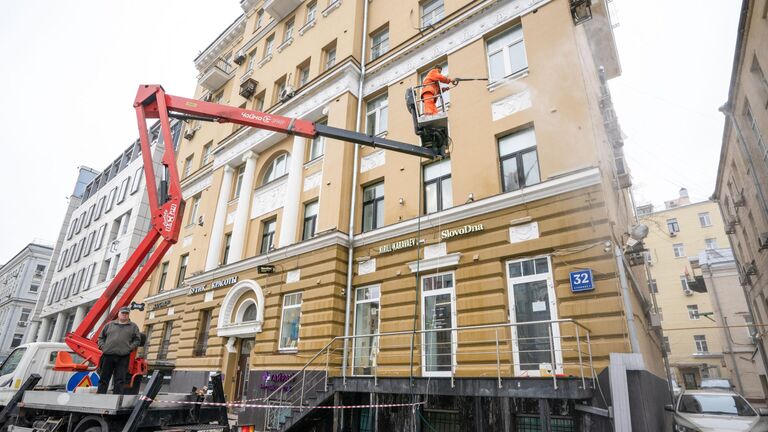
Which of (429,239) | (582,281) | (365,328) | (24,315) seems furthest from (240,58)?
(24,315)

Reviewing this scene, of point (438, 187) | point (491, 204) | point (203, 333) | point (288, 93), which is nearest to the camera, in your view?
point (491, 204)

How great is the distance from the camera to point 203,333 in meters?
19.2

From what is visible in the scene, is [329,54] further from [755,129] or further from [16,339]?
[16,339]

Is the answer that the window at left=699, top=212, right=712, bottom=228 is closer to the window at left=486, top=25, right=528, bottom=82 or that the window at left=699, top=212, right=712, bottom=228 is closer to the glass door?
the window at left=486, top=25, right=528, bottom=82

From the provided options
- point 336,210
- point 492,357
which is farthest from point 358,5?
point 492,357

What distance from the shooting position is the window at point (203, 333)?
62.0ft

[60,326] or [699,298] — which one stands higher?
[699,298]

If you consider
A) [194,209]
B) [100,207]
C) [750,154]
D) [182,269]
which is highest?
[100,207]

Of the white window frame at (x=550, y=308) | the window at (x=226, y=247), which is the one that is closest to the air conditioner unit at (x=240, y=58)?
the window at (x=226, y=247)

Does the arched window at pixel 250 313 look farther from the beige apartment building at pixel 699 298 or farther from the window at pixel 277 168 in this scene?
the beige apartment building at pixel 699 298

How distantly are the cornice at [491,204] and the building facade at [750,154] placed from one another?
29.0 feet

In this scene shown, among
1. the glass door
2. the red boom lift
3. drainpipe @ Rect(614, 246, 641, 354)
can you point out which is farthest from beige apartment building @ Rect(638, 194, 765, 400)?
the red boom lift

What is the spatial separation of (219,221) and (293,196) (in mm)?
6024

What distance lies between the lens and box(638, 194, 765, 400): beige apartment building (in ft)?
110
